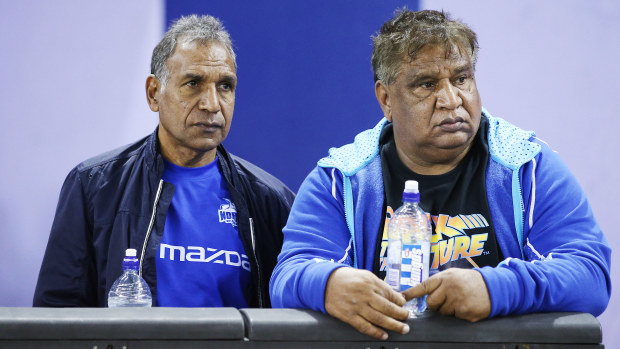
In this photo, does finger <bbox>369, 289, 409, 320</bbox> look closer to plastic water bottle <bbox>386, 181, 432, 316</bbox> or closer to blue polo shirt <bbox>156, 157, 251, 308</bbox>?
plastic water bottle <bbox>386, 181, 432, 316</bbox>

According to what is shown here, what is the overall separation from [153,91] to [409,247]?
1.25 m

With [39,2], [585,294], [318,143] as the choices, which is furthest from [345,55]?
[585,294]

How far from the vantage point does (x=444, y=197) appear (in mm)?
1769

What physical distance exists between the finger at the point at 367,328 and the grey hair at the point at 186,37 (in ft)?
4.08

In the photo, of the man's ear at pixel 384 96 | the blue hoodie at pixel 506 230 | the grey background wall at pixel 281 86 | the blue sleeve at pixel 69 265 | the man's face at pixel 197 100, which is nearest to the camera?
the blue hoodie at pixel 506 230

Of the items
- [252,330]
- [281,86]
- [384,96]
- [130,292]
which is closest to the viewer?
[252,330]

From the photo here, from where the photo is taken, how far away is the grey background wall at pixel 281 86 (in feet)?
8.88

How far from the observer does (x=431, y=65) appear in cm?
177

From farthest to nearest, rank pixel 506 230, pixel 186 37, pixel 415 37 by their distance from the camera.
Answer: pixel 186 37 → pixel 415 37 → pixel 506 230

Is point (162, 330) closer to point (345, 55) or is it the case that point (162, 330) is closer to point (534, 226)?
point (534, 226)

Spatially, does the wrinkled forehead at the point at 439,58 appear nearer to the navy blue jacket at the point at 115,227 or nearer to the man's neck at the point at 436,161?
the man's neck at the point at 436,161

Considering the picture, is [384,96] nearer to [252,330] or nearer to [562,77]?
[252,330]

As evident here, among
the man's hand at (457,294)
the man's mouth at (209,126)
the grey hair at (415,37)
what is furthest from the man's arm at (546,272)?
the man's mouth at (209,126)

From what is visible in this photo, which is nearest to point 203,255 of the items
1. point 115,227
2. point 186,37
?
point 115,227
